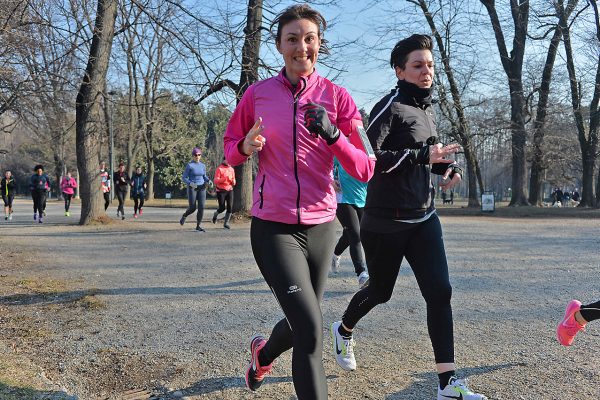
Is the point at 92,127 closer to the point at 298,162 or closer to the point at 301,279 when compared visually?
the point at 298,162

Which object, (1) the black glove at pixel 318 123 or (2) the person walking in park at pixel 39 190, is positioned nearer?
(1) the black glove at pixel 318 123

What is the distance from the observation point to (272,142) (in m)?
2.75

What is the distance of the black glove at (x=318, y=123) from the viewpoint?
248cm

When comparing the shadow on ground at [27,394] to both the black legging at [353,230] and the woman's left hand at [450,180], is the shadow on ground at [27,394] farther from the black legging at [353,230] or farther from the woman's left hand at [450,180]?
the black legging at [353,230]

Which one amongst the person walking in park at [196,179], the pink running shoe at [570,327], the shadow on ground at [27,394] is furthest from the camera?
the person walking in park at [196,179]

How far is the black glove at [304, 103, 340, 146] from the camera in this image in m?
2.48

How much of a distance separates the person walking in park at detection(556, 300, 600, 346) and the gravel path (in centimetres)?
20

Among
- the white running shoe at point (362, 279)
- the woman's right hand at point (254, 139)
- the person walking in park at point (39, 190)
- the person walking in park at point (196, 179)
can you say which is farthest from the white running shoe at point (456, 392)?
the person walking in park at point (39, 190)

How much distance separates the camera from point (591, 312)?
11.7 ft

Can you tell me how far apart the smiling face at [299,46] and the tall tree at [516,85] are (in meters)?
28.9

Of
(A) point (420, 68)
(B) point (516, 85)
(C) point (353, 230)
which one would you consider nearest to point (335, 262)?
(C) point (353, 230)

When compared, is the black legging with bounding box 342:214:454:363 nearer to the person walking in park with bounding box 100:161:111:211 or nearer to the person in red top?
the person in red top

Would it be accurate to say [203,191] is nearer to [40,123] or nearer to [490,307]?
[40,123]

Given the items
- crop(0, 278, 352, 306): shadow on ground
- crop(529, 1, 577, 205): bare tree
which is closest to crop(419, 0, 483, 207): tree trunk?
crop(529, 1, 577, 205): bare tree
